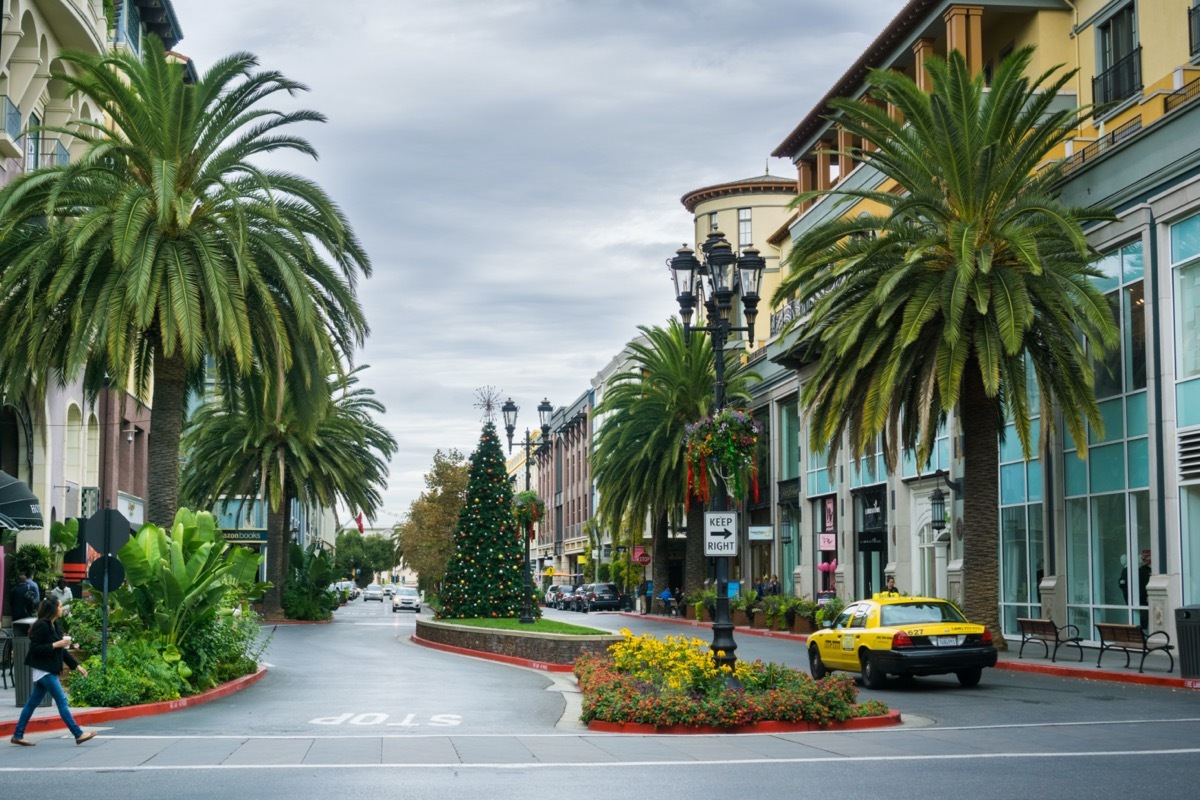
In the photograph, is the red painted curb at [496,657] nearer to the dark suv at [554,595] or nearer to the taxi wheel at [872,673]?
the taxi wheel at [872,673]

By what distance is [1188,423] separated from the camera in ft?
90.0

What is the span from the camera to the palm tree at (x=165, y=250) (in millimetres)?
25156

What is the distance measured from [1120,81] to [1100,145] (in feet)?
9.05

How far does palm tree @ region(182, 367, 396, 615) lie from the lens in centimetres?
5394

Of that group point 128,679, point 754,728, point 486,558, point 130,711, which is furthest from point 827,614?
point 130,711

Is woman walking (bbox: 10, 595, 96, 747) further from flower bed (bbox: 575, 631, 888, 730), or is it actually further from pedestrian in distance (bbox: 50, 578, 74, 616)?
pedestrian in distance (bbox: 50, 578, 74, 616)

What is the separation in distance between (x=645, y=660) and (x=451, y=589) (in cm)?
2606

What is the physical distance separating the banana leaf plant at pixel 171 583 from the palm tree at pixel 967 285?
43.7ft

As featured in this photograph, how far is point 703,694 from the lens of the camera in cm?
1844

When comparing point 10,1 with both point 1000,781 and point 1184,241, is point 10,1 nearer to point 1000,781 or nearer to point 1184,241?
point 1184,241

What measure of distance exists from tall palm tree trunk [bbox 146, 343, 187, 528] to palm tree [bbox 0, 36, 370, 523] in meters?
0.03

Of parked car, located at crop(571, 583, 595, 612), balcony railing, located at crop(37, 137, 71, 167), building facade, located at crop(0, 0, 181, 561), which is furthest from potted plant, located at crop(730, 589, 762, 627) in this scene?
balcony railing, located at crop(37, 137, 71, 167)

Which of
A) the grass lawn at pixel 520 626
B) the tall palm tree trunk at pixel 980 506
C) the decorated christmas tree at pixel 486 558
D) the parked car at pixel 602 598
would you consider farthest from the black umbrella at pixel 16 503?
the parked car at pixel 602 598

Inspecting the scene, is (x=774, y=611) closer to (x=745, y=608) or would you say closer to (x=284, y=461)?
(x=745, y=608)
